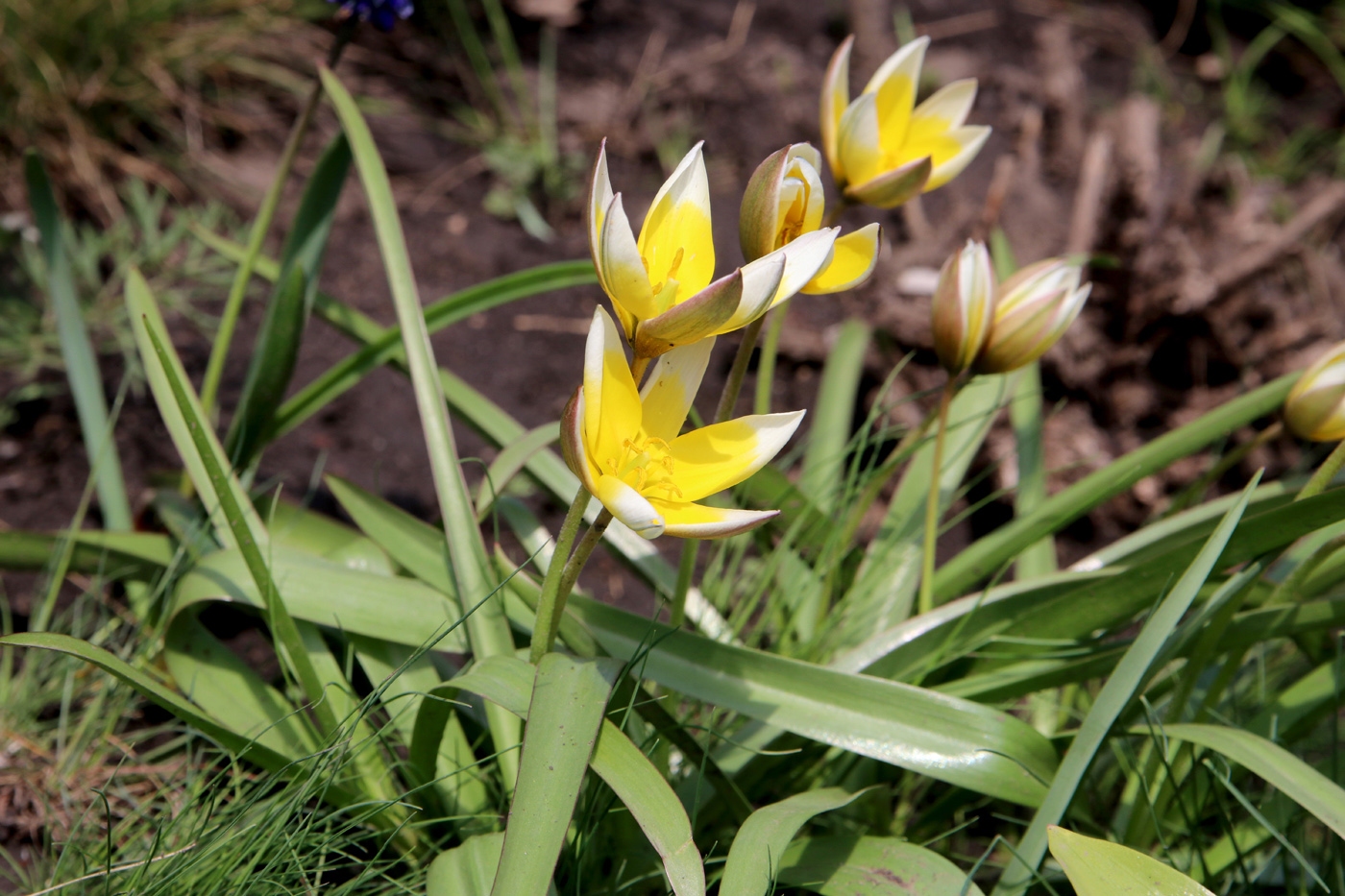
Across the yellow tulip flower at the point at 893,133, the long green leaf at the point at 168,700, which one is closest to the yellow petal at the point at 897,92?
the yellow tulip flower at the point at 893,133

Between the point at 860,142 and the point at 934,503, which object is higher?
A: the point at 860,142

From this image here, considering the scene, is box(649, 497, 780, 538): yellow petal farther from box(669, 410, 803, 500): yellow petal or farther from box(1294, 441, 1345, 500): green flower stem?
box(1294, 441, 1345, 500): green flower stem

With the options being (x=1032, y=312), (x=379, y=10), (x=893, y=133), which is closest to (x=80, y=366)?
(x=379, y=10)

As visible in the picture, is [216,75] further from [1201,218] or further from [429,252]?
[1201,218]

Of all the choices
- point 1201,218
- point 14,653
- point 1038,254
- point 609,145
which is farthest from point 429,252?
point 1201,218

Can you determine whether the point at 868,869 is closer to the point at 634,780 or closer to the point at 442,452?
the point at 634,780

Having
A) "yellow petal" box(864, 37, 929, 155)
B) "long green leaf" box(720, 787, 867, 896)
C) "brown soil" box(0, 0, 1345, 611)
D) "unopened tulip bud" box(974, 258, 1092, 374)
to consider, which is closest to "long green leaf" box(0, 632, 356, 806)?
"long green leaf" box(720, 787, 867, 896)

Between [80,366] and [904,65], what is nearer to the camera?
[904,65]
